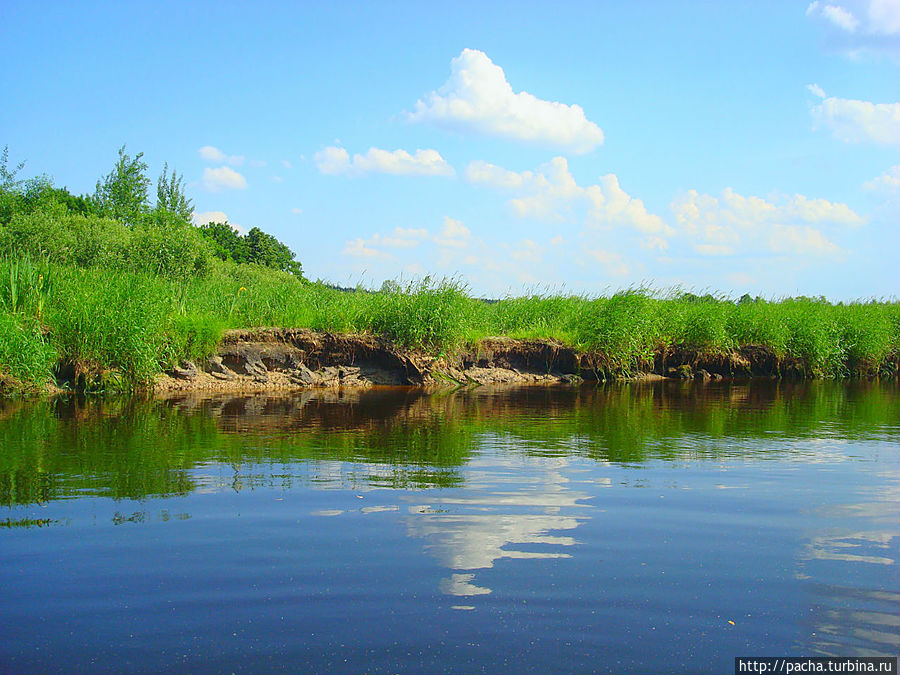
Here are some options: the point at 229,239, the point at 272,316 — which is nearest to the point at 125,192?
the point at 229,239

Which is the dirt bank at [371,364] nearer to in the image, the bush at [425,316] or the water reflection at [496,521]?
the bush at [425,316]

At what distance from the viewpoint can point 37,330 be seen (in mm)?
13625

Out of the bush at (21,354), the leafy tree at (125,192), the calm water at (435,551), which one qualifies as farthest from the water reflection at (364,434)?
the leafy tree at (125,192)

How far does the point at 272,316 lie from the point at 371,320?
2.49 meters

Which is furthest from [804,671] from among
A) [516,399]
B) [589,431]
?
[516,399]

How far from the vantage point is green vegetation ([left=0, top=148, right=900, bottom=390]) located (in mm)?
14250

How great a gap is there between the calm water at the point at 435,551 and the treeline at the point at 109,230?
13.0 meters

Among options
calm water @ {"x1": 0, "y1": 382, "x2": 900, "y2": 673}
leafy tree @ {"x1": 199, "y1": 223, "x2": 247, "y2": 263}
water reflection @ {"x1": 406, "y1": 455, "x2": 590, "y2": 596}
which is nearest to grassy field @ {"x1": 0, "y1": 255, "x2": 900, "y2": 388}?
calm water @ {"x1": 0, "y1": 382, "x2": 900, "y2": 673}

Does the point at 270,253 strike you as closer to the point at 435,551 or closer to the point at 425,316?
the point at 425,316

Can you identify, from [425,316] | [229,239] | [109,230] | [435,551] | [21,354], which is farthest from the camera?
[229,239]

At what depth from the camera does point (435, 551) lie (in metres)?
4.77

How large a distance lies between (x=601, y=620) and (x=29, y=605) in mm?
2998

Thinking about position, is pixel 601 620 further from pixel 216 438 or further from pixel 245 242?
pixel 245 242

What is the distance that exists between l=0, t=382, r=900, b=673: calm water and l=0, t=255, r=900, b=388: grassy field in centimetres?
496
